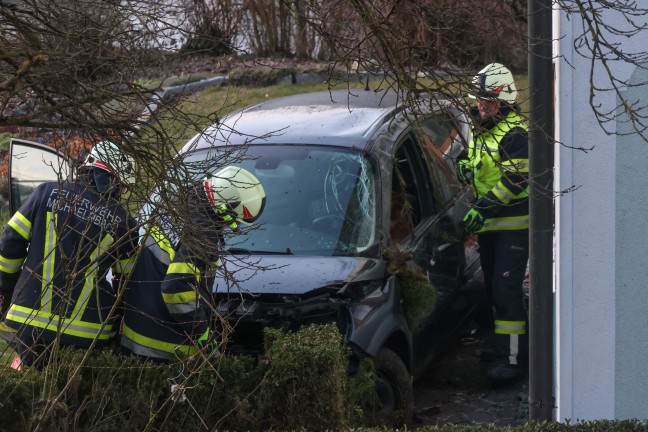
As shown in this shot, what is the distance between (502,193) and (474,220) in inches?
11.0

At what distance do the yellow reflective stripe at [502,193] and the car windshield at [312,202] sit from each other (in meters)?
1.10

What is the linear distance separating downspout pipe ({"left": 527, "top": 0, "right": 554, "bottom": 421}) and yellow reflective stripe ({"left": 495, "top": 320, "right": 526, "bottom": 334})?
2097 mm

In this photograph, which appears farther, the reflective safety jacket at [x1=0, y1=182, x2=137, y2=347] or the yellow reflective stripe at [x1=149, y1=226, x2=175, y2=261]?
the reflective safety jacket at [x1=0, y1=182, x2=137, y2=347]

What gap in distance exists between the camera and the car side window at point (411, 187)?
639 cm

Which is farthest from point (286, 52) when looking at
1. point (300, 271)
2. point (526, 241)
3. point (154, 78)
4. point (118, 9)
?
point (118, 9)

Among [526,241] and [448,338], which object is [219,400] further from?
[526,241]

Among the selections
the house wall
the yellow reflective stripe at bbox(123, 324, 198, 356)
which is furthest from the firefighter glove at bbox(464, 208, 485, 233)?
the yellow reflective stripe at bbox(123, 324, 198, 356)

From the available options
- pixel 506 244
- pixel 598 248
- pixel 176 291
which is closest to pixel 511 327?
pixel 506 244

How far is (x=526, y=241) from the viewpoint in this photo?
23.0 ft

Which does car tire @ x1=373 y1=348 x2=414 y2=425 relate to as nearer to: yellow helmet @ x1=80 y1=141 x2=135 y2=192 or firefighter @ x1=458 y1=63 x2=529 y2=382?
firefighter @ x1=458 y1=63 x2=529 y2=382

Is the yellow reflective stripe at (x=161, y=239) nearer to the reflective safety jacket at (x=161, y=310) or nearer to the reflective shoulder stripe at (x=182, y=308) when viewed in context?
the reflective safety jacket at (x=161, y=310)

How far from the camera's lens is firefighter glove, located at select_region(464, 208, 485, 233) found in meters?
6.93

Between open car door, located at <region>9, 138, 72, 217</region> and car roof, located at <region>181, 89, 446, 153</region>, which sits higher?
car roof, located at <region>181, 89, 446, 153</region>

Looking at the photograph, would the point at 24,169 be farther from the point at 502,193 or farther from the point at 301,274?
the point at 502,193
